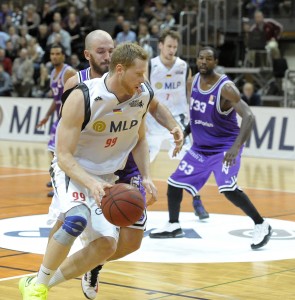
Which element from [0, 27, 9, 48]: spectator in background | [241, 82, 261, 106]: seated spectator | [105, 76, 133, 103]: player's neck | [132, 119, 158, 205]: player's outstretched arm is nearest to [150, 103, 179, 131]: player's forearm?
[132, 119, 158, 205]: player's outstretched arm

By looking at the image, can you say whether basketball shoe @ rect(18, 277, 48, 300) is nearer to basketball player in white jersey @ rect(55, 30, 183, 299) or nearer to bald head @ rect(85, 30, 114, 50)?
basketball player in white jersey @ rect(55, 30, 183, 299)

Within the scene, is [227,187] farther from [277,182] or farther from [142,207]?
[277,182]

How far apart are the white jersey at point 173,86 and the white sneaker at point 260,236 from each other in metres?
3.54

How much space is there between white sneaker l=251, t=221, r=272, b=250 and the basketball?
8.98 feet

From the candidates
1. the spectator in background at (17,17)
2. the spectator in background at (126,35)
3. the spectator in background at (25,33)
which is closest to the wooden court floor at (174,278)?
the spectator in background at (126,35)

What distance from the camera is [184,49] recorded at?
856 inches

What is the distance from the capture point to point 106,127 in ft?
18.2

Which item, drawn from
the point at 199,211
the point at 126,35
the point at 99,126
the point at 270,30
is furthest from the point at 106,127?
the point at 126,35

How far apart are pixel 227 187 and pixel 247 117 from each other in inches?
27.1

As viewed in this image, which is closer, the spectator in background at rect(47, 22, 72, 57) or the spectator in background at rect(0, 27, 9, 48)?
the spectator in background at rect(47, 22, 72, 57)

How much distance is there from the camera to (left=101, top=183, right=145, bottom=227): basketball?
5195mm

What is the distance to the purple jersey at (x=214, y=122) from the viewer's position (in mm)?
8297

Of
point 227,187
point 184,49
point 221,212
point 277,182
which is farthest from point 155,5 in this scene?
point 227,187

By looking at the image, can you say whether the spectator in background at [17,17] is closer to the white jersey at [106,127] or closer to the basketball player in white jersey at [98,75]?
the basketball player in white jersey at [98,75]
